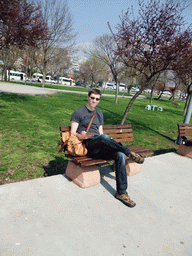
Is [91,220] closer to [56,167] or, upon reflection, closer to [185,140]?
[56,167]

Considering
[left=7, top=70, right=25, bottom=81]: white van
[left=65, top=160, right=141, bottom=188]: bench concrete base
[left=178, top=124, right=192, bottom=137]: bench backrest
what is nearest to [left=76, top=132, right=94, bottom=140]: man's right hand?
[left=65, top=160, right=141, bottom=188]: bench concrete base

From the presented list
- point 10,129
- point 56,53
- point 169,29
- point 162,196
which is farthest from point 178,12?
point 56,53

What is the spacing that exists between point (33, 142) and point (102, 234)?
3.84m

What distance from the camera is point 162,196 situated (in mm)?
3428

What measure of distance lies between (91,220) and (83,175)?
2.78ft

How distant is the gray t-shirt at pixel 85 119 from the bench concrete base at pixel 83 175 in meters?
0.66

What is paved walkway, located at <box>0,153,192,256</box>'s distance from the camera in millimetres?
2114

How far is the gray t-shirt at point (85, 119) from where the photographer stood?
11.3 feet

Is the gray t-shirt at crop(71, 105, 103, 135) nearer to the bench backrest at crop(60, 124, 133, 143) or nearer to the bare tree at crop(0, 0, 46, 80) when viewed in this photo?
the bench backrest at crop(60, 124, 133, 143)

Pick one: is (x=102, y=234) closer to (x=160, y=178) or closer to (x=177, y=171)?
(x=160, y=178)

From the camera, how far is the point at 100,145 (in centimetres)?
319

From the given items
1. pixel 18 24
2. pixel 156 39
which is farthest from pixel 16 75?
pixel 156 39

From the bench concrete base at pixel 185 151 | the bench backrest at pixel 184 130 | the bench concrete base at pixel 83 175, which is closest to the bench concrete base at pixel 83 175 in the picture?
the bench concrete base at pixel 83 175

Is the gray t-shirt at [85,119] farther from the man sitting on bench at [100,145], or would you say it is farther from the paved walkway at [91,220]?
the paved walkway at [91,220]
